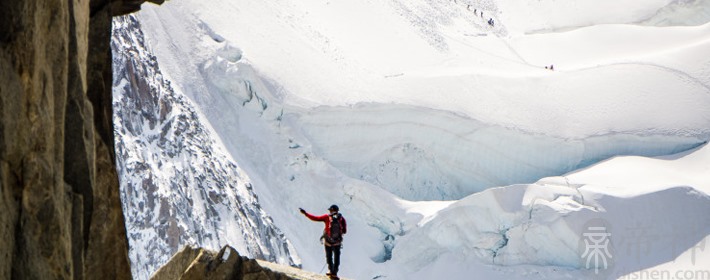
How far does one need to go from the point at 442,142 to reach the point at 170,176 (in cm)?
808

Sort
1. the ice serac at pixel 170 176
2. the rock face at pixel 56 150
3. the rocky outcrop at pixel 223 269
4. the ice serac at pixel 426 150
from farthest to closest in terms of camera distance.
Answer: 1. the ice serac at pixel 426 150
2. the ice serac at pixel 170 176
3. the rocky outcrop at pixel 223 269
4. the rock face at pixel 56 150

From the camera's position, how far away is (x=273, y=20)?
52.4 meters

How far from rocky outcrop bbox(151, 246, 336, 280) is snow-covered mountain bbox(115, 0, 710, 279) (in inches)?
844

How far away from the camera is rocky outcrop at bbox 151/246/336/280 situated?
19.0 m

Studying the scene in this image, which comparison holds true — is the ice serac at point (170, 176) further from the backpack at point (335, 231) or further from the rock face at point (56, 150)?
the rock face at point (56, 150)

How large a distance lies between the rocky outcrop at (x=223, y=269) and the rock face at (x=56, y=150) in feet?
13.1

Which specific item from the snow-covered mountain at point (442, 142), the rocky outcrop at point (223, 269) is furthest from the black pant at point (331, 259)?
the snow-covered mountain at point (442, 142)

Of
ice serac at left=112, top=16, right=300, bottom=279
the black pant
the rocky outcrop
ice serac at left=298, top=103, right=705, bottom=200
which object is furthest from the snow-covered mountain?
the rocky outcrop

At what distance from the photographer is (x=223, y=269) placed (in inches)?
751

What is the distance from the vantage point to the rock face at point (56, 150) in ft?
36.9

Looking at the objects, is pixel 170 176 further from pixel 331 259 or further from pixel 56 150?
pixel 56 150

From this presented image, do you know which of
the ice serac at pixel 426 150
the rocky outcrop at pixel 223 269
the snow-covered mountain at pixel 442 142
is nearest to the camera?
the rocky outcrop at pixel 223 269

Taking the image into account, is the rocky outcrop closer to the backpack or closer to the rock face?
the backpack

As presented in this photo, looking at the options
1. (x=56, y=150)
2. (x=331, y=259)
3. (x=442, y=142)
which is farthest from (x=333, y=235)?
(x=442, y=142)
